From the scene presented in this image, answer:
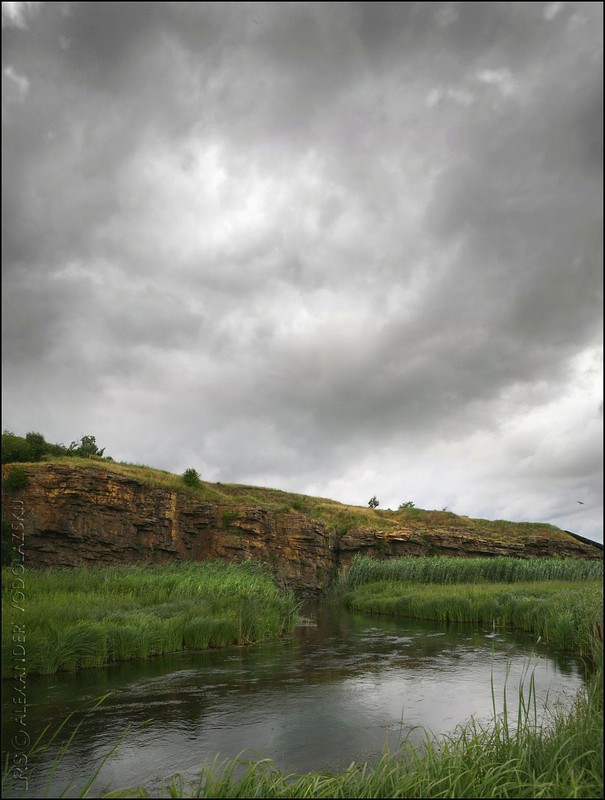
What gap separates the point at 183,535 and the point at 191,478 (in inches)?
249

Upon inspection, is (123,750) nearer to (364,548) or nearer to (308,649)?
(308,649)

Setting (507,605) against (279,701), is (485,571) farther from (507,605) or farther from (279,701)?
Answer: (279,701)

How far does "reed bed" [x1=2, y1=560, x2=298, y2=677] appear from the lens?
43.5 ft

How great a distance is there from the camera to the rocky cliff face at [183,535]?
1407 inches

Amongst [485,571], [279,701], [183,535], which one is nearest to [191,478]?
[183,535]

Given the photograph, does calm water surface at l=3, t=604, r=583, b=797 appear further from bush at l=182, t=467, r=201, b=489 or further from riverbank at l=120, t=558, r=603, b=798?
bush at l=182, t=467, r=201, b=489

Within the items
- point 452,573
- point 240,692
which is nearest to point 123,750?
point 240,692

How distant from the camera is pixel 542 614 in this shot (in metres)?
21.4

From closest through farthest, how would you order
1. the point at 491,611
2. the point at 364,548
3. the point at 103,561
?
the point at 491,611
the point at 103,561
the point at 364,548

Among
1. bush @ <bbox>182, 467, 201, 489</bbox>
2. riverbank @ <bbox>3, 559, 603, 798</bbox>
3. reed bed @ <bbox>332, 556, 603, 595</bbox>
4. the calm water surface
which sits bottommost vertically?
reed bed @ <bbox>332, 556, 603, 595</bbox>

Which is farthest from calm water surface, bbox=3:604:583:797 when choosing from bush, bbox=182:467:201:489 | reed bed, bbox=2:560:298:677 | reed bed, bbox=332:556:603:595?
bush, bbox=182:467:201:489

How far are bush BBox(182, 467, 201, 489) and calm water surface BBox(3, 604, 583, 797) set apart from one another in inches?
1234

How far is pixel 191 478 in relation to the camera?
164 ft

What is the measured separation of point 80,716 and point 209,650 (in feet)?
27.1
